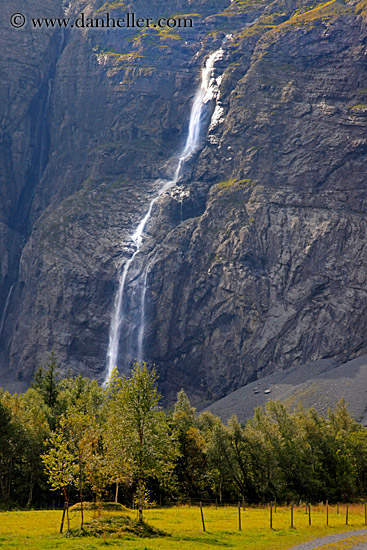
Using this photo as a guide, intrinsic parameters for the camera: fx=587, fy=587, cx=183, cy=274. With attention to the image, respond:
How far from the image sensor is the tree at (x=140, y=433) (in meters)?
41.0

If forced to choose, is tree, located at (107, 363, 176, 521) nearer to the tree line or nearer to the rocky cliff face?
the tree line

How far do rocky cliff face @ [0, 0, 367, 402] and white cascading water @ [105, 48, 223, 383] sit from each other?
97.8 inches

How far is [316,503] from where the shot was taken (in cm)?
6788

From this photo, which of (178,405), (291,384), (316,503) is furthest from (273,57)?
(316,503)

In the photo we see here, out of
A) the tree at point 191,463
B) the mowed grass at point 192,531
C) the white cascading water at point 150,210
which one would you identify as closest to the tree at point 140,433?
the mowed grass at point 192,531

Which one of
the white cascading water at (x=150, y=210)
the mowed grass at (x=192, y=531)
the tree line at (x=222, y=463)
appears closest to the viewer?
the mowed grass at (x=192, y=531)

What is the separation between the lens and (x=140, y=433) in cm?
4144

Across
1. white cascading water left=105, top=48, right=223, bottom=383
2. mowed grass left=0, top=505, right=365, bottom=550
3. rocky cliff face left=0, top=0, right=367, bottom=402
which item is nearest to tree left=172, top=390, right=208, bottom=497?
mowed grass left=0, top=505, right=365, bottom=550

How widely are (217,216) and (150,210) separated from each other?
66.9 feet

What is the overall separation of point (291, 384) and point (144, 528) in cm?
8826

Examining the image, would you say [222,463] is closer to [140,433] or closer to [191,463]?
[191,463]

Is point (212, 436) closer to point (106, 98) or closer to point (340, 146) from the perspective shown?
point (340, 146)

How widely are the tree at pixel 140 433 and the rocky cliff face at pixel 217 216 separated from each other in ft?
310

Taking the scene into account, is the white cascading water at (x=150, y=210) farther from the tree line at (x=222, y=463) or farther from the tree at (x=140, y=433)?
the tree at (x=140, y=433)
